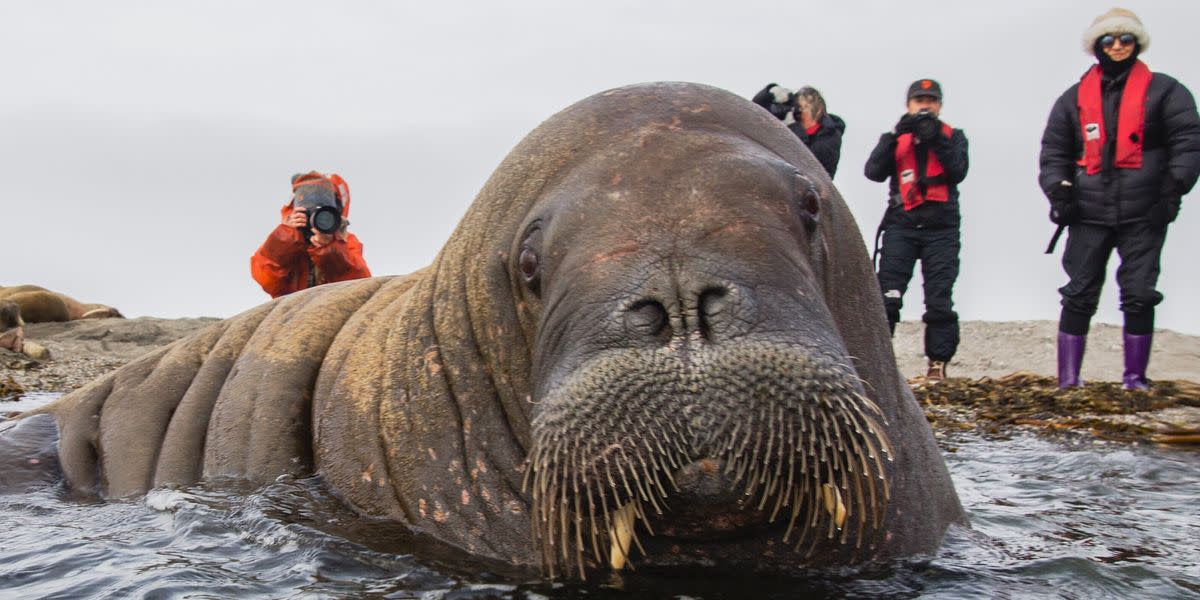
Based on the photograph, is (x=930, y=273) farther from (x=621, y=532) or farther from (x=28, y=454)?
(x=621, y=532)

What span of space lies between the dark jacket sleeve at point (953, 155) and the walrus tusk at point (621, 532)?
8951 millimetres

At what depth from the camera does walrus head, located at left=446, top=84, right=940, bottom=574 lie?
323 centimetres

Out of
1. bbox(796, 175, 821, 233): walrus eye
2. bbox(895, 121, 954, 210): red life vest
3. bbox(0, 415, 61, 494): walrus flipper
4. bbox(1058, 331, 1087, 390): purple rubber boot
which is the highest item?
bbox(895, 121, 954, 210): red life vest

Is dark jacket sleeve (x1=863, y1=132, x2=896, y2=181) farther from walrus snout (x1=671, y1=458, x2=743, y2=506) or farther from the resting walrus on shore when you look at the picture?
walrus snout (x1=671, y1=458, x2=743, y2=506)

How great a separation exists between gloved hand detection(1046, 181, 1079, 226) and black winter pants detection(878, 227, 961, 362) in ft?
5.18

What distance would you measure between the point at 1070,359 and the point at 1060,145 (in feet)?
6.36

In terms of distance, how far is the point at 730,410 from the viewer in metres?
3.19

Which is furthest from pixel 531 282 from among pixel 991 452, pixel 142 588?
pixel 991 452

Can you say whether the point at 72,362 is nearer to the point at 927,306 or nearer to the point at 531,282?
the point at 927,306

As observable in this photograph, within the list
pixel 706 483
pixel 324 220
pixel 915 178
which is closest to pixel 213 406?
pixel 706 483

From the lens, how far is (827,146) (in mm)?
11180

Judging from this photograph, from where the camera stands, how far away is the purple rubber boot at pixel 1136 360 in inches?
395

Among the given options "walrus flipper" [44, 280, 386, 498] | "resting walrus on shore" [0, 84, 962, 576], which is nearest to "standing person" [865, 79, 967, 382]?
"walrus flipper" [44, 280, 386, 498]

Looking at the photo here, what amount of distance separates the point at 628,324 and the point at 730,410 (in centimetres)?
37
